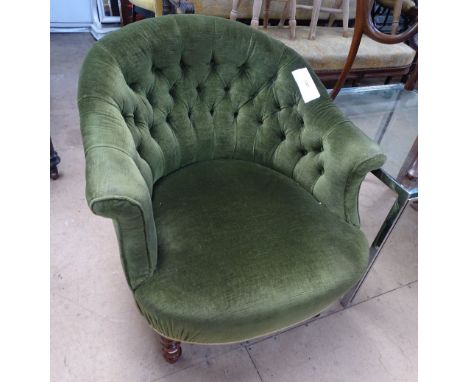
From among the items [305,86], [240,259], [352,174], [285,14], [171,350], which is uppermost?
[285,14]

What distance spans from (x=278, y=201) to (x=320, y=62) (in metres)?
1.33

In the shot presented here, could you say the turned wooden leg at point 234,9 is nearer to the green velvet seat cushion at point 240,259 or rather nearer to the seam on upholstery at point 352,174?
the green velvet seat cushion at point 240,259

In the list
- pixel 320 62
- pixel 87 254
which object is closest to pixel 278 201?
pixel 87 254

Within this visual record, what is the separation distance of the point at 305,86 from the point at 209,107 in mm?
298

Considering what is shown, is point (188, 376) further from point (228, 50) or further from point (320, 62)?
point (320, 62)

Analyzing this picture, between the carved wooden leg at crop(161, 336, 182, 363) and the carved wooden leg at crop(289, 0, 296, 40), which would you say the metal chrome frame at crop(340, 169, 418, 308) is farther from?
the carved wooden leg at crop(289, 0, 296, 40)

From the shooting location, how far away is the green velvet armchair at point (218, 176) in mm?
686

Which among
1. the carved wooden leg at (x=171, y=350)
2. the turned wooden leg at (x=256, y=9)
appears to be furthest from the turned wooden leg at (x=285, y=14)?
the carved wooden leg at (x=171, y=350)

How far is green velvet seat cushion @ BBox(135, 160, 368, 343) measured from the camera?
27.0 inches

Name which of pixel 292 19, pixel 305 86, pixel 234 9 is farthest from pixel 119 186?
pixel 292 19

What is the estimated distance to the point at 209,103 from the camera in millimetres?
1037

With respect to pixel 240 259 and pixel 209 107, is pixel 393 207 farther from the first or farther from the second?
pixel 209 107

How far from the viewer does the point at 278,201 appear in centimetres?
93

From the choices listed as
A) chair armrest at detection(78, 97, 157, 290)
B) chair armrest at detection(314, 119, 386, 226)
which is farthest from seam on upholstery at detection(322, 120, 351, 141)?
chair armrest at detection(78, 97, 157, 290)
